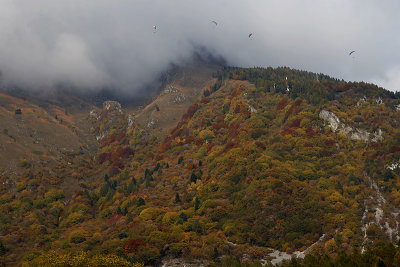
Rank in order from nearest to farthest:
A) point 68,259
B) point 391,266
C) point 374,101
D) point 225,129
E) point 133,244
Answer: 1. point 391,266
2. point 68,259
3. point 133,244
4. point 374,101
5. point 225,129

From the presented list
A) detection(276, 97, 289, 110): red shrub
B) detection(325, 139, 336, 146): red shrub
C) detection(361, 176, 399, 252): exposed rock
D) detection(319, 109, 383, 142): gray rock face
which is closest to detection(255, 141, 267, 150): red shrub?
detection(325, 139, 336, 146): red shrub

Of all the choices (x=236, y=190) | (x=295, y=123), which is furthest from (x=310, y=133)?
(x=236, y=190)

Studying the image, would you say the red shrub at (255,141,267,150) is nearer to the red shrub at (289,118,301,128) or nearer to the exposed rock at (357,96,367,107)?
the red shrub at (289,118,301,128)

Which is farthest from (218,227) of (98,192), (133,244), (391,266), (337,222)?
(98,192)

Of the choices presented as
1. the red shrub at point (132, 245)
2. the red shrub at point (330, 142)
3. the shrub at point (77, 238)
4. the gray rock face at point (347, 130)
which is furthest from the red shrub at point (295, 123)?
the shrub at point (77, 238)

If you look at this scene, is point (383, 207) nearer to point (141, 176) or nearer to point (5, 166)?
point (141, 176)
